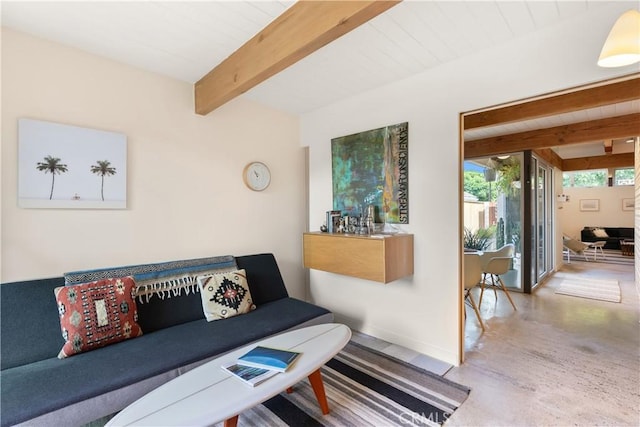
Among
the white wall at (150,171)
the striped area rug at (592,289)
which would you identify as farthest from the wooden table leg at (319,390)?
the striped area rug at (592,289)

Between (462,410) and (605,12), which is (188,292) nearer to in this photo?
(462,410)

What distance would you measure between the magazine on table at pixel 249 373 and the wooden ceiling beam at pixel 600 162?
7.62 m

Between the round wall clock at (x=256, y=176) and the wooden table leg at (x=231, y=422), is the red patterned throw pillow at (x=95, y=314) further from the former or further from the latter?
the round wall clock at (x=256, y=176)

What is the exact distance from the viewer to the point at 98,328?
178 cm

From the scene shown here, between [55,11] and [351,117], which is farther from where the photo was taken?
[351,117]

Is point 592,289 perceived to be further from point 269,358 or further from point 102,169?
point 102,169

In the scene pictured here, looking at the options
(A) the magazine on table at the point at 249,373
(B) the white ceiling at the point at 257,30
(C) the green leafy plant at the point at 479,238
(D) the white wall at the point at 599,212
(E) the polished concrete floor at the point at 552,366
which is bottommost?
(E) the polished concrete floor at the point at 552,366

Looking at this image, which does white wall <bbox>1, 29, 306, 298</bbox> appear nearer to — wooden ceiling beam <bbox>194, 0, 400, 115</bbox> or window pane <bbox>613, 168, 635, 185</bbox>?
wooden ceiling beam <bbox>194, 0, 400, 115</bbox>

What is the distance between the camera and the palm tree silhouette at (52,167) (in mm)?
1955

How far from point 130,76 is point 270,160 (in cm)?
143

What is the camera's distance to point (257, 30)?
74.3 inches

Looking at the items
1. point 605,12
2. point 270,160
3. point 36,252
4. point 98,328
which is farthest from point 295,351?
point 605,12

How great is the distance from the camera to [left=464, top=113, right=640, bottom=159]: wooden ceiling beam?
3.54 metres

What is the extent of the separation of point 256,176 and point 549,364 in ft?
9.92
